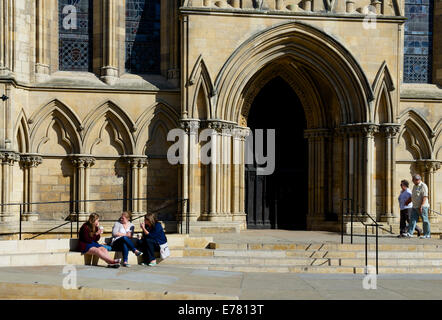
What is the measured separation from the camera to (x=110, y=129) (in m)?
19.7

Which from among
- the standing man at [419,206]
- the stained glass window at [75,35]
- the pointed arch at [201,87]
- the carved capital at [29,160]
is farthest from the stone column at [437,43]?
the carved capital at [29,160]

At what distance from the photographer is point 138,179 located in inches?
767

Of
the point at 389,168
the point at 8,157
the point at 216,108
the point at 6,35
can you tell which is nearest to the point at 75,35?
the point at 6,35

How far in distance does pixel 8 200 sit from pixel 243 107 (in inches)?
266

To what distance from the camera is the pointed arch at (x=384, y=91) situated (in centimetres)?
1900

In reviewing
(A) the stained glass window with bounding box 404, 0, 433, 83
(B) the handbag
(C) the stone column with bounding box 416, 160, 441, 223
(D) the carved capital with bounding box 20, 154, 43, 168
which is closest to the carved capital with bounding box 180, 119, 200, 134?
(D) the carved capital with bounding box 20, 154, 43, 168

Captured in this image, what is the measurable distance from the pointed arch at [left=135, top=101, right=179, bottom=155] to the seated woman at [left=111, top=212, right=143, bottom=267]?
5228mm

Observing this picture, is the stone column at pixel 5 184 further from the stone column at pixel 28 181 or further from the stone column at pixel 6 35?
the stone column at pixel 6 35

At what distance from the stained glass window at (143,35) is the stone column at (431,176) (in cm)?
792

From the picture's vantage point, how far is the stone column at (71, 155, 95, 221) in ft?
63.3

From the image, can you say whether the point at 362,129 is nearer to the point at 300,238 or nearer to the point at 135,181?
the point at 300,238

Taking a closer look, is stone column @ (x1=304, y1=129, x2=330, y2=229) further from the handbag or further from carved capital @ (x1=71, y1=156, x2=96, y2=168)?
the handbag
